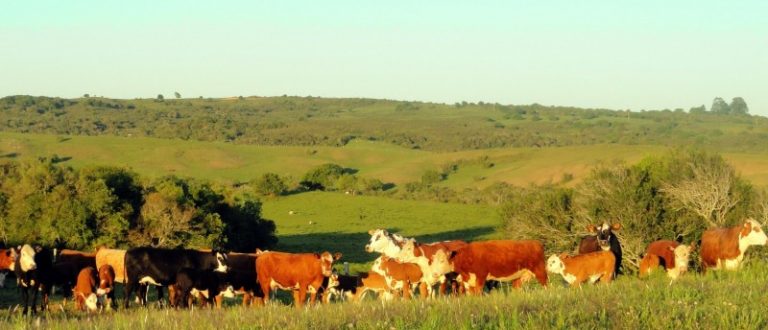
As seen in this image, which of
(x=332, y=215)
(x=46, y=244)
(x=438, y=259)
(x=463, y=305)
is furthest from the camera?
(x=332, y=215)

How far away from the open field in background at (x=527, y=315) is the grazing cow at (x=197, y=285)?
5.21 metres

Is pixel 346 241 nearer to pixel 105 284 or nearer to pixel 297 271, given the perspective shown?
pixel 105 284

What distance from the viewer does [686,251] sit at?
1912 centimetres

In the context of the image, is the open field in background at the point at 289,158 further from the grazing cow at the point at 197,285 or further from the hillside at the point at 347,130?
the grazing cow at the point at 197,285

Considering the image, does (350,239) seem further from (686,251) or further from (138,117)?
(138,117)

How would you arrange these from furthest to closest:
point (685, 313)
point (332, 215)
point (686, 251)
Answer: point (332, 215), point (686, 251), point (685, 313)

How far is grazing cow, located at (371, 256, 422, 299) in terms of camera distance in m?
18.8

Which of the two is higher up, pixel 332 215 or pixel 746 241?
pixel 746 241

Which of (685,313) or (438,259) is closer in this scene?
(685,313)

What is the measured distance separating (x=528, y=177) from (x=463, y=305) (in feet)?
313

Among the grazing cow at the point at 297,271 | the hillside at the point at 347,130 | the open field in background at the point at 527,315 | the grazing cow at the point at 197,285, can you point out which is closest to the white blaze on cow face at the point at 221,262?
the grazing cow at the point at 197,285

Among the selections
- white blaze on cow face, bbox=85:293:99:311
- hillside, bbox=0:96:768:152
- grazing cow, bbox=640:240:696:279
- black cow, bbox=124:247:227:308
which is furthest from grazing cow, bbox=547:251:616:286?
hillside, bbox=0:96:768:152

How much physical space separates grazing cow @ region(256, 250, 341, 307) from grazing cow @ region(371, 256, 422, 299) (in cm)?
90

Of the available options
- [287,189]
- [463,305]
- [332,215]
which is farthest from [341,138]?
[463,305]
